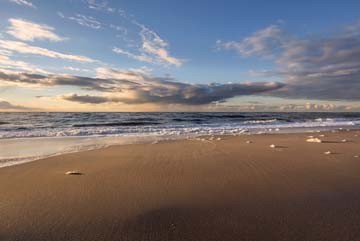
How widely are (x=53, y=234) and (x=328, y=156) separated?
7.03m

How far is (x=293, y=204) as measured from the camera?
3.75m

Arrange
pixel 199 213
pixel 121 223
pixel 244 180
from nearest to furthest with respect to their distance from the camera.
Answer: pixel 121 223
pixel 199 213
pixel 244 180

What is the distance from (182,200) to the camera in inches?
156

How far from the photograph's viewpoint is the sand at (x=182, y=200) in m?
2.99

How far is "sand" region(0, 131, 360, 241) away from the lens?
2994 mm

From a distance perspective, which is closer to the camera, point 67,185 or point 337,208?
point 337,208

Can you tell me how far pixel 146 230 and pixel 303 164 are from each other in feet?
15.5

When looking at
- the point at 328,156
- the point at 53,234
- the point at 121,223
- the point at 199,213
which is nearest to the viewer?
the point at 53,234

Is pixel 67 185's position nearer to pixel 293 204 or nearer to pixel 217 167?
pixel 217 167

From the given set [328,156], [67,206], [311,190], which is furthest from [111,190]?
[328,156]

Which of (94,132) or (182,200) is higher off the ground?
(94,132)

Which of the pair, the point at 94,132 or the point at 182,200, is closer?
the point at 182,200

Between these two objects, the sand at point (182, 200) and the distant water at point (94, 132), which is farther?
the distant water at point (94, 132)

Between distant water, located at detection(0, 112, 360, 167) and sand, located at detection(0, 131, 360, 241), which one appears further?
distant water, located at detection(0, 112, 360, 167)
